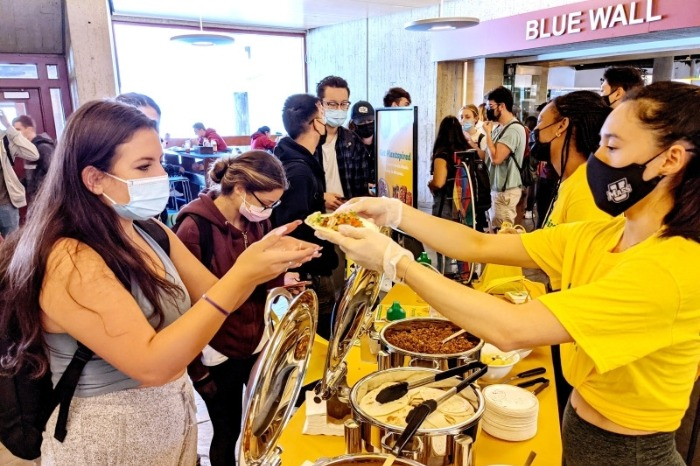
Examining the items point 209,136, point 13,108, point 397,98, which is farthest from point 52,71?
point 397,98

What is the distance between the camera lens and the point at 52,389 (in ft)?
4.03

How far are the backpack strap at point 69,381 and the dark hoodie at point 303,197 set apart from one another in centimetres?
150

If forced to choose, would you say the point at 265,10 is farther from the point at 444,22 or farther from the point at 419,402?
the point at 419,402

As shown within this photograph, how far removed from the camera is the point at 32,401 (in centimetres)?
122

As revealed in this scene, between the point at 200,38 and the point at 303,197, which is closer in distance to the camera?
the point at 303,197

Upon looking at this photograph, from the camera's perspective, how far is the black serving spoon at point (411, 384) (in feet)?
3.98

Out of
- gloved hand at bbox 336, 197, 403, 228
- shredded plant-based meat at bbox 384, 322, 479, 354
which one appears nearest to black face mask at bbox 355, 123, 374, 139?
gloved hand at bbox 336, 197, 403, 228

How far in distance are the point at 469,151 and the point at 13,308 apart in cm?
373

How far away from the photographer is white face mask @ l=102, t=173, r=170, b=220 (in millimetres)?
1308

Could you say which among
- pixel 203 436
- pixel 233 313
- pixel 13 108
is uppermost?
pixel 13 108

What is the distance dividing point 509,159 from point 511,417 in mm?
3995

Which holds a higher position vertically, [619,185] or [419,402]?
[619,185]

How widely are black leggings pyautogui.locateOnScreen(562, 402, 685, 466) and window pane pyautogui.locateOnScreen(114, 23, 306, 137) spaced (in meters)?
10.1

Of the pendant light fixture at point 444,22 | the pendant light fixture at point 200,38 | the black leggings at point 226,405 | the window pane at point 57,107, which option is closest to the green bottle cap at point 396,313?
the black leggings at point 226,405
